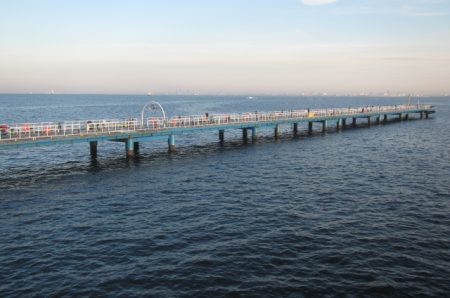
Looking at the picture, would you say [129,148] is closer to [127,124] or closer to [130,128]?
[130,128]

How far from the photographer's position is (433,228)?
22422 mm

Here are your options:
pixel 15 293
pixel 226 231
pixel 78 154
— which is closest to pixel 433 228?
pixel 226 231

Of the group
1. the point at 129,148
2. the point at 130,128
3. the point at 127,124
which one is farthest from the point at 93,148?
the point at 130,128

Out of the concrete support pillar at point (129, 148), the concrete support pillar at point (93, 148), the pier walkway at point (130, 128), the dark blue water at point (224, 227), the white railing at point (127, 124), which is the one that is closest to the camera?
the dark blue water at point (224, 227)

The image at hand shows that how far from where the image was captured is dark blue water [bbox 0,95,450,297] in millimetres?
16281

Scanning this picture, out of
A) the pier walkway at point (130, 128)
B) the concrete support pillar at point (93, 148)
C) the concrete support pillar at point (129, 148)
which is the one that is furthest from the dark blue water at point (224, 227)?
the pier walkway at point (130, 128)

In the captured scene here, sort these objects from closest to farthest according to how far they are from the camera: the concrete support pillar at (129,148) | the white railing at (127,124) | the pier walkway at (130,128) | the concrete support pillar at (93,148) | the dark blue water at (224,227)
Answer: the dark blue water at (224,227) → the pier walkway at (130,128) → the white railing at (127,124) → the concrete support pillar at (93,148) → the concrete support pillar at (129,148)

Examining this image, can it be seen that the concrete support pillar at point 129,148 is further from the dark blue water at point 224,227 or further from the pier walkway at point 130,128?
the dark blue water at point 224,227

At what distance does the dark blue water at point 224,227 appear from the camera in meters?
16.3

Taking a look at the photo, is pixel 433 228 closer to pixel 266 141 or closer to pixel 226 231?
pixel 226 231

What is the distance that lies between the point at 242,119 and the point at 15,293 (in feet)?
152

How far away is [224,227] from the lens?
22.4 meters

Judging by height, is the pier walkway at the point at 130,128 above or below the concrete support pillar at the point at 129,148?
above

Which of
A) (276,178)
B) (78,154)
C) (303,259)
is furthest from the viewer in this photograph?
(78,154)
